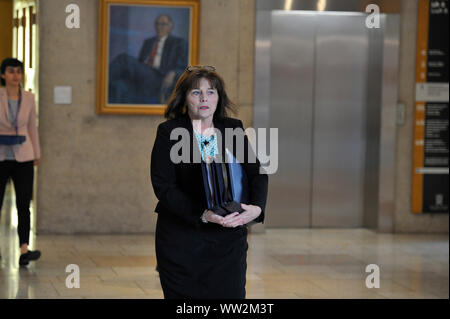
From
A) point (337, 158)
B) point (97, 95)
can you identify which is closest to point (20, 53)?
point (97, 95)

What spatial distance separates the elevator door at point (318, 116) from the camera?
9.93 meters

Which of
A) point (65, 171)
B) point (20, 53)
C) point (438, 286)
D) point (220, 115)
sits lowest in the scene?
point (438, 286)

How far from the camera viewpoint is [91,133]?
9.15 m

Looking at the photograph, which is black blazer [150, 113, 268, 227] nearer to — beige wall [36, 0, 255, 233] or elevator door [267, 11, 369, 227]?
beige wall [36, 0, 255, 233]

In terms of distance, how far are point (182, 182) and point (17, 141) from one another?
3857 mm

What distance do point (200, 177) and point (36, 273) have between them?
3.90m

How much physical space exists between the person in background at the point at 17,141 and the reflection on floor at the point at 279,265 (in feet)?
1.89

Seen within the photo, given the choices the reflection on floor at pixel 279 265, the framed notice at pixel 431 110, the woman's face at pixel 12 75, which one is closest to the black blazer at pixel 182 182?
the reflection on floor at pixel 279 265

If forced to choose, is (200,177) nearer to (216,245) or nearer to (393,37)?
(216,245)

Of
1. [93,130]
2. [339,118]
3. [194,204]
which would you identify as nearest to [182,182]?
[194,204]

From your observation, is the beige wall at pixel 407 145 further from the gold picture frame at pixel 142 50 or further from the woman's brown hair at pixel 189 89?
the woman's brown hair at pixel 189 89

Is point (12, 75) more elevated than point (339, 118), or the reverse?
point (12, 75)

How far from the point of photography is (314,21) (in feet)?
32.6

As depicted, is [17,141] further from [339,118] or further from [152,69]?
[339,118]
